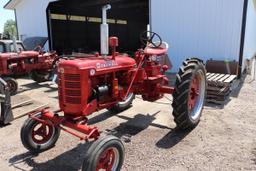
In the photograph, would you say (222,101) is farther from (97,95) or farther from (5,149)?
(5,149)

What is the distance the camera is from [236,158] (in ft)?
10.5

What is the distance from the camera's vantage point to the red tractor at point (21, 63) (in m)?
6.93

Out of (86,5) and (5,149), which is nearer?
(5,149)

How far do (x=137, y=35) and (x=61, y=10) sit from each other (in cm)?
462

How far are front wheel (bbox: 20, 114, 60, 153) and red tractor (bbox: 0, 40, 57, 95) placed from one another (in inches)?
143

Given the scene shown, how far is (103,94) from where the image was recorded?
3.38 meters

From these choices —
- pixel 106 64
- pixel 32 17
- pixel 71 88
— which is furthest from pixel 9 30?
pixel 71 88

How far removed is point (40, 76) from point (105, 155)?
5.62 m

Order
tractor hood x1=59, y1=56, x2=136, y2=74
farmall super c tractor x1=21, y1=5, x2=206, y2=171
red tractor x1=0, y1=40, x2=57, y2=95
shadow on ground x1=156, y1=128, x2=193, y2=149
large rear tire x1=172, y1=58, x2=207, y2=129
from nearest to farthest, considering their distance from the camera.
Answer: farmall super c tractor x1=21, y1=5, x2=206, y2=171 → tractor hood x1=59, y1=56, x2=136, y2=74 → shadow on ground x1=156, y1=128, x2=193, y2=149 → large rear tire x1=172, y1=58, x2=207, y2=129 → red tractor x1=0, y1=40, x2=57, y2=95

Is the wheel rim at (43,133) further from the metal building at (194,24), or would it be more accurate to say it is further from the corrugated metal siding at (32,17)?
the corrugated metal siding at (32,17)

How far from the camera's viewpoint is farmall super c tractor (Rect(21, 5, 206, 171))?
2.81m

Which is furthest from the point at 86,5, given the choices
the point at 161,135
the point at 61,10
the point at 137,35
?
the point at 161,135

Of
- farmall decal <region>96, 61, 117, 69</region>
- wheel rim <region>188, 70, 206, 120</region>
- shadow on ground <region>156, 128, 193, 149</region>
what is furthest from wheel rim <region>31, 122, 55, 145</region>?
wheel rim <region>188, 70, 206, 120</region>

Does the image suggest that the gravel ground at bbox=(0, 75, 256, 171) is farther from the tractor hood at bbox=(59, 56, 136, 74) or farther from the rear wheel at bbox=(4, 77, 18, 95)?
the rear wheel at bbox=(4, 77, 18, 95)
